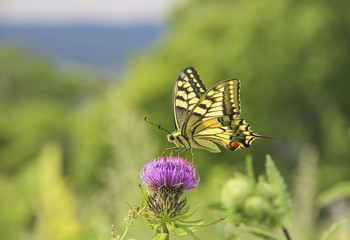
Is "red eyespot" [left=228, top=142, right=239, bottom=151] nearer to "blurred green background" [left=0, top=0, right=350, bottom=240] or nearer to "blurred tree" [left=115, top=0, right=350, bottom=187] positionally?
"blurred green background" [left=0, top=0, right=350, bottom=240]

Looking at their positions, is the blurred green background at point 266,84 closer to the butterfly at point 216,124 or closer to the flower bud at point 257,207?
the butterfly at point 216,124

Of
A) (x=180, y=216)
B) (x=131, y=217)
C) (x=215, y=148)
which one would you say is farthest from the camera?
(x=215, y=148)

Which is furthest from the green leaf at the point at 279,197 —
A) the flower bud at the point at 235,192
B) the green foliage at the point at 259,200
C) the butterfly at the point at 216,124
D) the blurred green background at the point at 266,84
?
the blurred green background at the point at 266,84

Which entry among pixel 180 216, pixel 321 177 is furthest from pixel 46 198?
pixel 321 177

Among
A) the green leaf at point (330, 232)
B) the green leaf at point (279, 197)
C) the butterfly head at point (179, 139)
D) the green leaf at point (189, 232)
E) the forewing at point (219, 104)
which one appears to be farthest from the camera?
the butterfly head at point (179, 139)

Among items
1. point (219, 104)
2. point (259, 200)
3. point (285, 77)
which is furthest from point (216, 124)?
point (285, 77)

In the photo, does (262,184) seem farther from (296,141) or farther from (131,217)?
(296,141)
